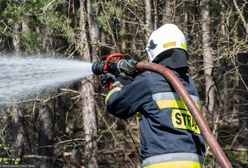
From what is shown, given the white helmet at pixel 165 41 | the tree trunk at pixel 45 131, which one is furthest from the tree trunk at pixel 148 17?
the tree trunk at pixel 45 131

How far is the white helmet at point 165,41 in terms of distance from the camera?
3889 millimetres

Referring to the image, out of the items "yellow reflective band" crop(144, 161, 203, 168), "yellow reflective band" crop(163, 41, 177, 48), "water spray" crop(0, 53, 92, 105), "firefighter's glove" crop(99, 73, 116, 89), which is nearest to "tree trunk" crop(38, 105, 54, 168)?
"water spray" crop(0, 53, 92, 105)

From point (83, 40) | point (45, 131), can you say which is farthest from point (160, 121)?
point (45, 131)

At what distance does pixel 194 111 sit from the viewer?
3.60m

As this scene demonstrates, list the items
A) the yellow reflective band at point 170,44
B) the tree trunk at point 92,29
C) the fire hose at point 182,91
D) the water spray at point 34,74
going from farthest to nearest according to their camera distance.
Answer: the tree trunk at point 92,29 → the water spray at point 34,74 → the yellow reflective band at point 170,44 → the fire hose at point 182,91

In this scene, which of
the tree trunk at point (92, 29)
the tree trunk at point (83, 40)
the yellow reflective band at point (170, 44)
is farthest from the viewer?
the tree trunk at point (92, 29)

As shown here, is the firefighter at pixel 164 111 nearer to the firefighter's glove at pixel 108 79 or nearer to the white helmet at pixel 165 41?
the white helmet at pixel 165 41

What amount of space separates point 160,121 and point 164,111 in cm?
8

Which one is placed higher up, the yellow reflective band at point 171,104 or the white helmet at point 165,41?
the white helmet at point 165,41

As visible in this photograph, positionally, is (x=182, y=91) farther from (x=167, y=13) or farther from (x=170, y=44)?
(x=167, y=13)

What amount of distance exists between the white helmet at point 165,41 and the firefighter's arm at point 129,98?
32 centimetres

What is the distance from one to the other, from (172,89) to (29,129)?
8.10 m

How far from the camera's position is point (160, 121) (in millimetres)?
3709

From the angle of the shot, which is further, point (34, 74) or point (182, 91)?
point (34, 74)
